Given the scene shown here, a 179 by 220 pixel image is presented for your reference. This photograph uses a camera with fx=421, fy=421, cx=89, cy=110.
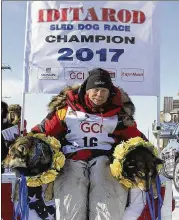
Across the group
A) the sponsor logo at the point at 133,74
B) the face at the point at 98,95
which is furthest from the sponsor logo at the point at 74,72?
the face at the point at 98,95

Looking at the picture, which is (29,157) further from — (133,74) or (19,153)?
(133,74)

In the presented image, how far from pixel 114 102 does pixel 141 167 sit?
24.7 inches

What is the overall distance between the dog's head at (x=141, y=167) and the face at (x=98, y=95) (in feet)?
1.62

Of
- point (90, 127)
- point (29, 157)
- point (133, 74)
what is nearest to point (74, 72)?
point (133, 74)

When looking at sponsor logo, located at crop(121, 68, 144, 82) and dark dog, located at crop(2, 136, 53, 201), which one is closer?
dark dog, located at crop(2, 136, 53, 201)

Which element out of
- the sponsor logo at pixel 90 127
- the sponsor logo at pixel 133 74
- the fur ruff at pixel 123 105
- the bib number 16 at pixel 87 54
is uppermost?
the bib number 16 at pixel 87 54

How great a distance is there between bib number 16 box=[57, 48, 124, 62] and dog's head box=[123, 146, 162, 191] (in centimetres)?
139

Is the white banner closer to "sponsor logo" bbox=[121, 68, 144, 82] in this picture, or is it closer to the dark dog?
"sponsor logo" bbox=[121, 68, 144, 82]

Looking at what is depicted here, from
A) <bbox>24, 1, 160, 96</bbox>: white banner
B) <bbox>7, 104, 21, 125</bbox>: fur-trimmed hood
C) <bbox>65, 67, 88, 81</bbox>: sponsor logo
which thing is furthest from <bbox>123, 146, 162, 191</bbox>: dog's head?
<bbox>7, 104, 21, 125</bbox>: fur-trimmed hood

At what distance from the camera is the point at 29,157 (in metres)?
2.96

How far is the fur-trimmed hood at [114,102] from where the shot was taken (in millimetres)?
3328

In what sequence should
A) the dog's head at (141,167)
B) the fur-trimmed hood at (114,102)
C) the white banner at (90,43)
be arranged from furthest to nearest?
1. the white banner at (90,43)
2. the fur-trimmed hood at (114,102)
3. the dog's head at (141,167)

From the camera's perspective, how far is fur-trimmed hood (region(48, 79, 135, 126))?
3.33 metres

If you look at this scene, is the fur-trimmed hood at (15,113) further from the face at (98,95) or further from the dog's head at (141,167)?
the dog's head at (141,167)
